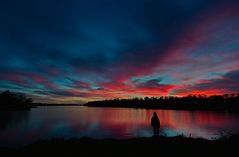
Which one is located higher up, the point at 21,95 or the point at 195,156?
the point at 21,95

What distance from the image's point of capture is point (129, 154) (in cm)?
1100

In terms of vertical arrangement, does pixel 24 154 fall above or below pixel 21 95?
below

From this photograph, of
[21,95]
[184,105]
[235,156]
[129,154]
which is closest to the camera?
[235,156]

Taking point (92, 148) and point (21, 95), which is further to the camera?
point (21, 95)

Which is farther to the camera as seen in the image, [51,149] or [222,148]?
[51,149]

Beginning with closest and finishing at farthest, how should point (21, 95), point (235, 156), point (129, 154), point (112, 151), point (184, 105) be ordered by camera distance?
point (235, 156), point (129, 154), point (112, 151), point (21, 95), point (184, 105)

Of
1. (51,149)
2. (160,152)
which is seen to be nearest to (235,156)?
(160,152)

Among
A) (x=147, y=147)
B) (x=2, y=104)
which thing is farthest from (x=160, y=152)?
(x=2, y=104)

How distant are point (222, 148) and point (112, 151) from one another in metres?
7.21

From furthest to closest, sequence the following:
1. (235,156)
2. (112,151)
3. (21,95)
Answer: (21,95), (112,151), (235,156)

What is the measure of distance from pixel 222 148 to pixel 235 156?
1.82 m

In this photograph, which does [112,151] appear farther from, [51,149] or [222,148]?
[222,148]

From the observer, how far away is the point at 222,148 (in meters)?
11.6

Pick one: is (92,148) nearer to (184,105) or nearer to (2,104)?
(2,104)
